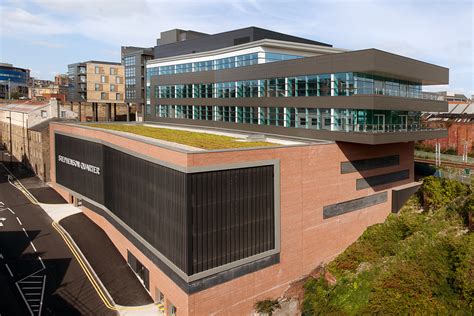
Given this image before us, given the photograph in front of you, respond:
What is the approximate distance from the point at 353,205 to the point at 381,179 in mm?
5375

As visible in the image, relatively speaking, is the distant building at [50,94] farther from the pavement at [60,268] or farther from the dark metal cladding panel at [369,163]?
the dark metal cladding panel at [369,163]

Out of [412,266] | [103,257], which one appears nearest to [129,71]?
[103,257]

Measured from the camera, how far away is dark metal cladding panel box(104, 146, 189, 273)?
953 inches

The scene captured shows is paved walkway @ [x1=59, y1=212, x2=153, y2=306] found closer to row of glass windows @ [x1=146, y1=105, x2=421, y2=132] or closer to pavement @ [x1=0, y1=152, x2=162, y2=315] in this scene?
pavement @ [x1=0, y1=152, x2=162, y2=315]

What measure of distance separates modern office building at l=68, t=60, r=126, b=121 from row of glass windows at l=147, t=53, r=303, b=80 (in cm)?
2411

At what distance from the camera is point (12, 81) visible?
149 metres

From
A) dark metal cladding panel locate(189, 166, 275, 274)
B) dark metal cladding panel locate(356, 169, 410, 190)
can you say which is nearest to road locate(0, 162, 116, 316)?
dark metal cladding panel locate(189, 166, 275, 274)

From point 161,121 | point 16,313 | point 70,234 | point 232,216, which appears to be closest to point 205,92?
point 161,121

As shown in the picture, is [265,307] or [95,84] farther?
[95,84]

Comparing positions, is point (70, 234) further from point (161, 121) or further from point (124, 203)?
point (161, 121)

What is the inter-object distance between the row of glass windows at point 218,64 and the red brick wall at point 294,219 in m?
14.7

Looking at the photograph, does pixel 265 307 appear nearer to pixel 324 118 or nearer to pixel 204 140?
pixel 204 140

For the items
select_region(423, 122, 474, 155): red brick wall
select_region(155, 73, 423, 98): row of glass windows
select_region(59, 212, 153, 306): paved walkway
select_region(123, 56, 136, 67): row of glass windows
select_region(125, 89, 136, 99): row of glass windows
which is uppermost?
select_region(123, 56, 136, 67): row of glass windows

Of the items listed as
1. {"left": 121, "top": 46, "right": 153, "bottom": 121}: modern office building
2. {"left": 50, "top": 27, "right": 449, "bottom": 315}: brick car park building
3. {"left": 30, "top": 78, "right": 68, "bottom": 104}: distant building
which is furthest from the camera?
{"left": 30, "top": 78, "right": 68, "bottom": 104}: distant building
